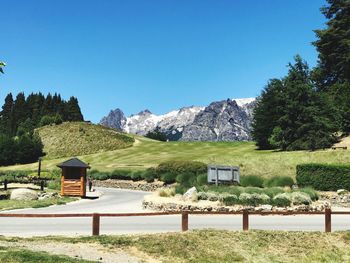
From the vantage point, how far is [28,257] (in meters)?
11.5

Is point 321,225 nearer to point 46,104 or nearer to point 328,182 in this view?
point 328,182

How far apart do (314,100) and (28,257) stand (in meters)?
52.3

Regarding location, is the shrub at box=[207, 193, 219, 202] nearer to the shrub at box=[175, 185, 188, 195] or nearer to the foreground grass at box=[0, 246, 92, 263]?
the shrub at box=[175, 185, 188, 195]

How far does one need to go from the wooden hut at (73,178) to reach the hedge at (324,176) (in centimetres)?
1771

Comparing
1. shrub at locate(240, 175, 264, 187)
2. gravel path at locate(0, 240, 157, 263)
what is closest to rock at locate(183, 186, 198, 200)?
shrub at locate(240, 175, 264, 187)

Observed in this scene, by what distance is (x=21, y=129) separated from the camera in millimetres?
112000

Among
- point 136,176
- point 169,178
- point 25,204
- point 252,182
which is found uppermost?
point 136,176

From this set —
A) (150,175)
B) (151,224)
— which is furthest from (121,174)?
(151,224)

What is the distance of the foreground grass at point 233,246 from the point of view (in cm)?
1375

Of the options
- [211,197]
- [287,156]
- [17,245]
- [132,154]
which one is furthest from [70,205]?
[132,154]

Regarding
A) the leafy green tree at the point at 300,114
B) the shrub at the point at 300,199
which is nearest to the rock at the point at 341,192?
the shrub at the point at 300,199

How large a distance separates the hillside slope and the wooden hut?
2532 inches

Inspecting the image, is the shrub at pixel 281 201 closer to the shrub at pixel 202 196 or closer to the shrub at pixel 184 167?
the shrub at pixel 202 196

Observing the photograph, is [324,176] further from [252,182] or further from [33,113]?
[33,113]
